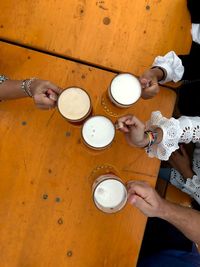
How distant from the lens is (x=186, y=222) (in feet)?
3.64

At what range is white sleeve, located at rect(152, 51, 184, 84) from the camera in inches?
44.5

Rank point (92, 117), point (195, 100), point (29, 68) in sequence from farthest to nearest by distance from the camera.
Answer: point (195, 100), point (29, 68), point (92, 117)

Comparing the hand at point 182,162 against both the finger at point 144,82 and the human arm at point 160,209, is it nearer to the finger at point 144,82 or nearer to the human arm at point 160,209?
the human arm at point 160,209

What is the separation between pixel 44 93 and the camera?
1.02 meters

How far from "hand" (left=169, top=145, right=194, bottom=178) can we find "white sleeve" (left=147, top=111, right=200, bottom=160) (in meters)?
0.34

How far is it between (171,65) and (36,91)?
0.47 metres

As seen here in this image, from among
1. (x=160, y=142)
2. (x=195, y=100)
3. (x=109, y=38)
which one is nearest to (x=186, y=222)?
(x=160, y=142)

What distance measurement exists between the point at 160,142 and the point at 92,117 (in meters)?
0.24

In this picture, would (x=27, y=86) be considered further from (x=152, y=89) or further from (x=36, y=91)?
(x=152, y=89)

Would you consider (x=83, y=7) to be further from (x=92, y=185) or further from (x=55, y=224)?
(x=55, y=224)

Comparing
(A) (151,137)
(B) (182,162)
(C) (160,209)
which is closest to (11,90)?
(A) (151,137)

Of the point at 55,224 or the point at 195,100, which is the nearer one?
the point at 55,224

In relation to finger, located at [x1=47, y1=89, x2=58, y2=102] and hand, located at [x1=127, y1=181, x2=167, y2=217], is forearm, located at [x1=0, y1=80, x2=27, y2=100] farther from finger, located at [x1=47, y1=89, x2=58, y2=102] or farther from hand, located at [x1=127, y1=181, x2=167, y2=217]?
hand, located at [x1=127, y1=181, x2=167, y2=217]

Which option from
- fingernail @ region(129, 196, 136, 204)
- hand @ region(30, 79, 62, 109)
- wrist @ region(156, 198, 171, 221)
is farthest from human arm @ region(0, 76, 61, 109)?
wrist @ region(156, 198, 171, 221)
